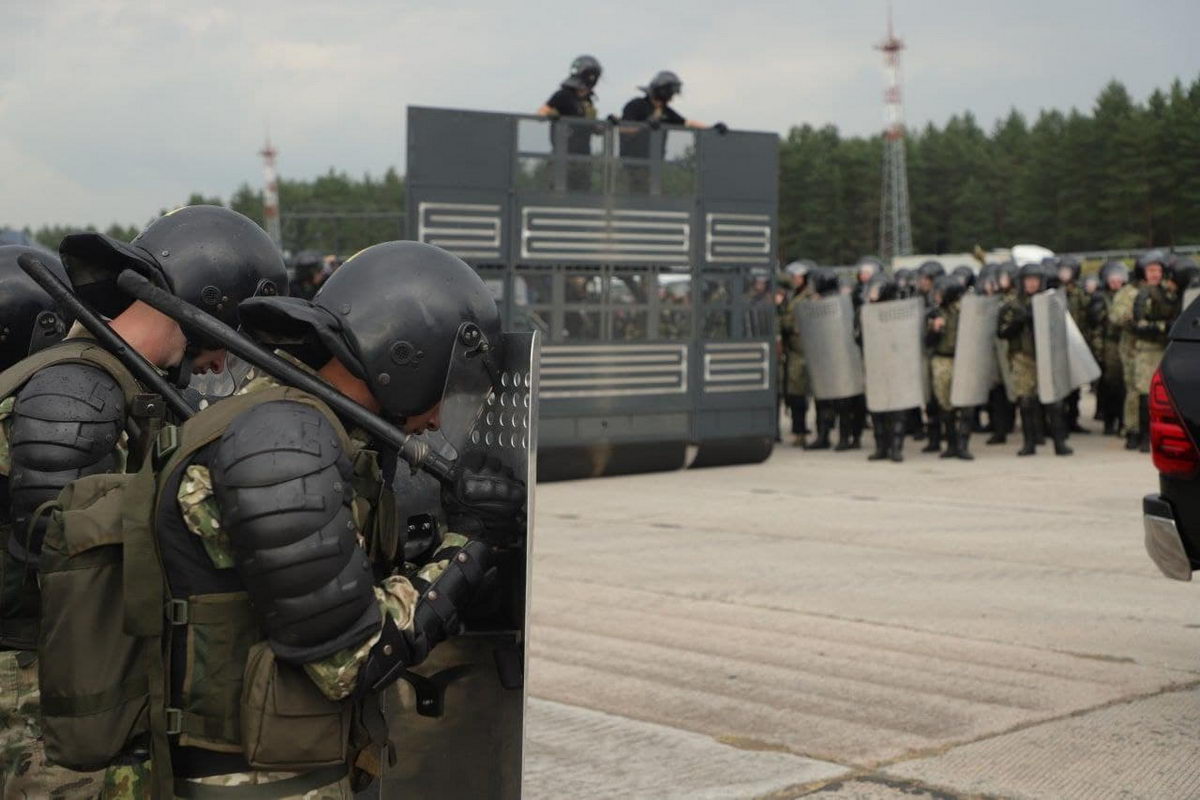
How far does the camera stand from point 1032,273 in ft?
51.9

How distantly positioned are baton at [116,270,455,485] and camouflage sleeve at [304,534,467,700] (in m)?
0.17

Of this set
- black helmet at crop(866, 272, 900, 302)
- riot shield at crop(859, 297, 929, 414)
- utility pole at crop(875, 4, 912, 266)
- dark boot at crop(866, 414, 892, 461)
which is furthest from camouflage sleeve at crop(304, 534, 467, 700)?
utility pole at crop(875, 4, 912, 266)

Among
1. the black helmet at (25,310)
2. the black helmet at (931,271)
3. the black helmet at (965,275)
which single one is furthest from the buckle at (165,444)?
the black helmet at (965,275)

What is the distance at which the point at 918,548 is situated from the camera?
9812 mm

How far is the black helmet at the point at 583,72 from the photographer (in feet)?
44.7

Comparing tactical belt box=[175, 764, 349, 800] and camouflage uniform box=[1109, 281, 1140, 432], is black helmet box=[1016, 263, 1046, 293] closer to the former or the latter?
camouflage uniform box=[1109, 281, 1140, 432]

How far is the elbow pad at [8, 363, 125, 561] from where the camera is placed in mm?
3359

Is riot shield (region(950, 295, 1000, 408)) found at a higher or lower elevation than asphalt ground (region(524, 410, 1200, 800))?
higher

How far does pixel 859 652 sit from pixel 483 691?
3705 millimetres

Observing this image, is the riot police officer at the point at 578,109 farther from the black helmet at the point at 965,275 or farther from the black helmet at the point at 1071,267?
the black helmet at the point at 1071,267

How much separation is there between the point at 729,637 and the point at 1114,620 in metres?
1.83

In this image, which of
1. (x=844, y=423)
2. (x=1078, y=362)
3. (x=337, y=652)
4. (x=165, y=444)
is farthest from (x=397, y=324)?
(x=844, y=423)

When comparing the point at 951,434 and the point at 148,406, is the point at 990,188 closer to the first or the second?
the point at 951,434

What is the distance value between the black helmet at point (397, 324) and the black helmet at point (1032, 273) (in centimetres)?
1341
